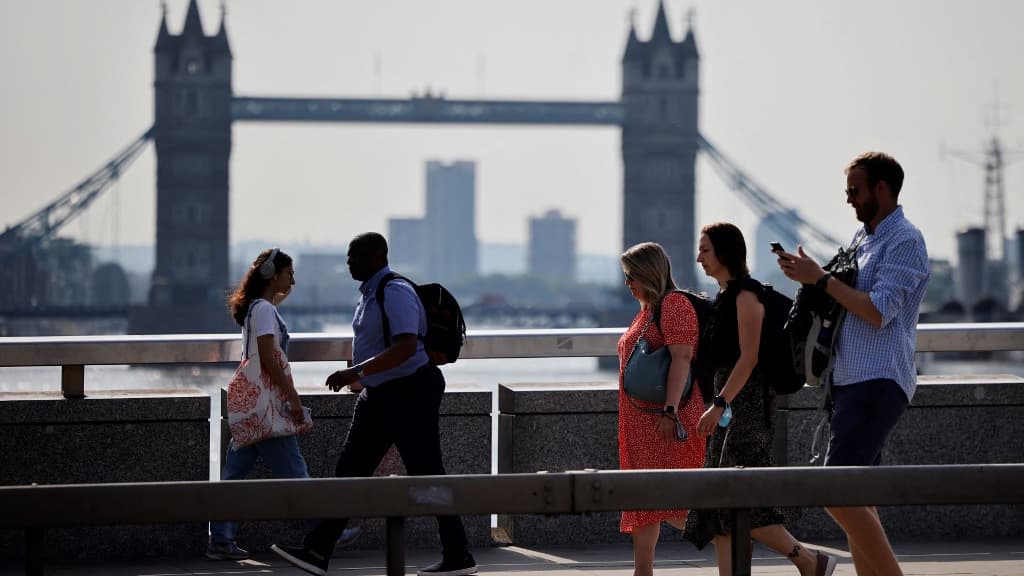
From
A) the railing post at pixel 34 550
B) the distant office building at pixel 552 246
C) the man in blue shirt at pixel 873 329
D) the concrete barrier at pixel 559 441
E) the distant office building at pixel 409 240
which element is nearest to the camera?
the railing post at pixel 34 550

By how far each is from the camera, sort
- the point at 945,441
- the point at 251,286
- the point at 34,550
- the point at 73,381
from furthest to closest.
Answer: the point at 945,441, the point at 73,381, the point at 251,286, the point at 34,550

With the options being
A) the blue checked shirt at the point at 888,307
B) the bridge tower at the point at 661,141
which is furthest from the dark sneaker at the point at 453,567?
the bridge tower at the point at 661,141

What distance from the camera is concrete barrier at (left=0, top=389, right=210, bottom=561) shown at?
457 cm

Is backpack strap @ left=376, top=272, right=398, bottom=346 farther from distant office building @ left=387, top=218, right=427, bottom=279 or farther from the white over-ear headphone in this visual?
distant office building @ left=387, top=218, right=427, bottom=279

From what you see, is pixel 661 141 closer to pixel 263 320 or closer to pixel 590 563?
pixel 590 563

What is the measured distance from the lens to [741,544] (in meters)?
A: 2.92

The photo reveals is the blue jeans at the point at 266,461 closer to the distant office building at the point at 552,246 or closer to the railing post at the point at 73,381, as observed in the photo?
the railing post at the point at 73,381

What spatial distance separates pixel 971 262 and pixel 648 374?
214ft

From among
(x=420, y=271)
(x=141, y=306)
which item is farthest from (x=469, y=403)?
(x=420, y=271)

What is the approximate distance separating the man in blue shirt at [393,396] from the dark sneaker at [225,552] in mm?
614

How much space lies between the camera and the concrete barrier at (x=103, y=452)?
457cm

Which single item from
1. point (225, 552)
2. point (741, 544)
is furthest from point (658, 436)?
point (225, 552)

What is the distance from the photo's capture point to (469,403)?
4.79 m

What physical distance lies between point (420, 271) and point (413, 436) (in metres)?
167
